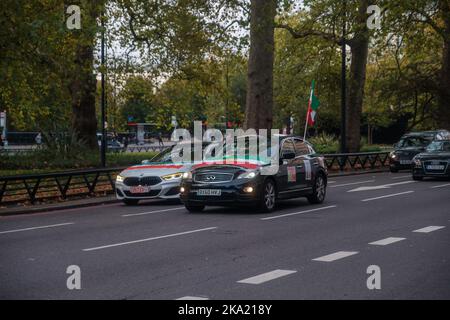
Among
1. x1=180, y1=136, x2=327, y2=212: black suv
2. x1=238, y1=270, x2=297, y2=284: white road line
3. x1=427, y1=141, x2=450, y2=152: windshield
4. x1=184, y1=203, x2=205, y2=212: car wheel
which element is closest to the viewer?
x1=238, y1=270, x2=297, y2=284: white road line

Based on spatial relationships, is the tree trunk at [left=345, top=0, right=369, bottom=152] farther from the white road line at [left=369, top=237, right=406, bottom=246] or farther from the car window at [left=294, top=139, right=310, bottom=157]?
the white road line at [left=369, top=237, right=406, bottom=246]

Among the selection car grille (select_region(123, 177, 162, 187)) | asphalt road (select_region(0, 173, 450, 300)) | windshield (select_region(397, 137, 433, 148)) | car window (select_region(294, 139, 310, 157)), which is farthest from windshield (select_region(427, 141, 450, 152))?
car grille (select_region(123, 177, 162, 187))

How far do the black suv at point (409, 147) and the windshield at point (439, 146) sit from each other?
13.9ft

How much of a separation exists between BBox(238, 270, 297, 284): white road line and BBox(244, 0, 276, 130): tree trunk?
20249 millimetres

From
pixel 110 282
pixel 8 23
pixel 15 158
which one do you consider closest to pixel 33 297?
pixel 110 282

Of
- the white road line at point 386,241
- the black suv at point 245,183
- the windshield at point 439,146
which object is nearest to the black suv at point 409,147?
the windshield at point 439,146

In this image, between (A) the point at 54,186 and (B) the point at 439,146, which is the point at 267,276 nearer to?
(A) the point at 54,186

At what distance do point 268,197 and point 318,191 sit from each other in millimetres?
2670

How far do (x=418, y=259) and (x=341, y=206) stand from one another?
791 cm

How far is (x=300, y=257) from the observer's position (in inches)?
398

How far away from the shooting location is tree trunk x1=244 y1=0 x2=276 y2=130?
28.9m

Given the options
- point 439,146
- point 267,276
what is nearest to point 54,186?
point 267,276

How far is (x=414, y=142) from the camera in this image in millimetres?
32812

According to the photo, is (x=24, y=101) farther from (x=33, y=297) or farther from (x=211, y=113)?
(x=211, y=113)
